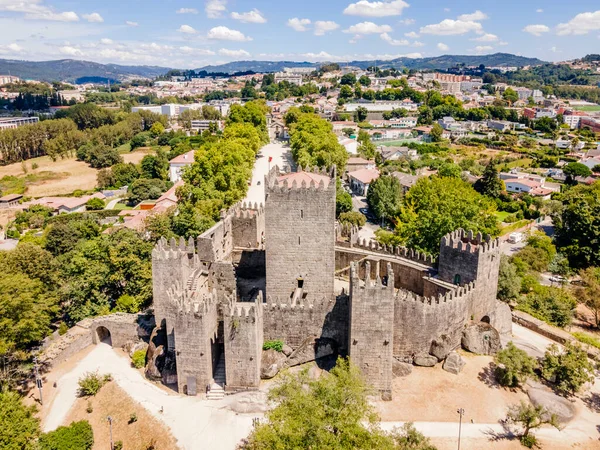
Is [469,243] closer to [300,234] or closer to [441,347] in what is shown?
[441,347]

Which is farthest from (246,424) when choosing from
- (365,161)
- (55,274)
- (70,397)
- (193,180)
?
(365,161)

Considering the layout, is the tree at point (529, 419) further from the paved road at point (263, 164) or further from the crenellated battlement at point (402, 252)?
the paved road at point (263, 164)

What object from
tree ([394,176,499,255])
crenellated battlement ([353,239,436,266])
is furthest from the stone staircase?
tree ([394,176,499,255])

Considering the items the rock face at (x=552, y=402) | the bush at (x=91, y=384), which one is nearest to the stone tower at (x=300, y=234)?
the bush at (x=91, y=384)

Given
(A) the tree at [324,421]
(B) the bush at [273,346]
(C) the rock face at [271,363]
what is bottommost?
(C) the rock face at [271,363]

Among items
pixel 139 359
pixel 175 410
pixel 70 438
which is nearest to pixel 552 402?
pixel 175 410

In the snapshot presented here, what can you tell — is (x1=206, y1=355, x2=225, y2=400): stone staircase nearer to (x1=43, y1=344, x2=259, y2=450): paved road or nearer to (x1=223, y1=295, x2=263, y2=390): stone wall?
(x1=43, y1=344, x2=259, y2=450): paved road

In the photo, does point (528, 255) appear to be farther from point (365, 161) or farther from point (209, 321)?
point (365, 161)
